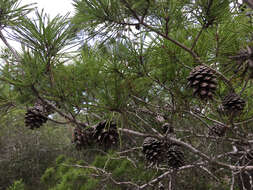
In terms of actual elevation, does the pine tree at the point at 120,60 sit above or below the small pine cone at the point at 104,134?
above

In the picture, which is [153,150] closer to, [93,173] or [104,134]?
[104,134]

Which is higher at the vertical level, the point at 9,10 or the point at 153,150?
the point at 9,10

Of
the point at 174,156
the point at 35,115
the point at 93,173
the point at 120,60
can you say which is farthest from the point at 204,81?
the point at 93,173

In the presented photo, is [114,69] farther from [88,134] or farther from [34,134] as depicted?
[34,134]

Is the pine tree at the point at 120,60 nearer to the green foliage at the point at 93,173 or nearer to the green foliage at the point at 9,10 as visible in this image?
the green foliage at the point at 9,10

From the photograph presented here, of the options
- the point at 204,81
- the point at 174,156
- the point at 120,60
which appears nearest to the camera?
the point at 204,81

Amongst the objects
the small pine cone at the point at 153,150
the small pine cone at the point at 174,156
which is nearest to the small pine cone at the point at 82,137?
the small pine cone at the point at 153,150

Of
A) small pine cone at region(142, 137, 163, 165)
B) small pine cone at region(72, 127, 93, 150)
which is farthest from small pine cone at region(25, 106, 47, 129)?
small pine cone at region(142, 137, 163, 165)

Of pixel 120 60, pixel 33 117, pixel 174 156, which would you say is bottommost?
pixel 174 156

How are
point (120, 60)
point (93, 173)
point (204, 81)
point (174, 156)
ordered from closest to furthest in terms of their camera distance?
point (204, 81), point (120, 60), point (174, 156), point (93, 173)

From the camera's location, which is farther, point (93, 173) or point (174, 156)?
point (93, 173)

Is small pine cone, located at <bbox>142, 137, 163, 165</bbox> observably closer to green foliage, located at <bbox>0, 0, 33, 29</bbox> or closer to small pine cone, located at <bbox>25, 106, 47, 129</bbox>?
small pine cone, located at <bbox>25, 106, 47, 129</bbox>

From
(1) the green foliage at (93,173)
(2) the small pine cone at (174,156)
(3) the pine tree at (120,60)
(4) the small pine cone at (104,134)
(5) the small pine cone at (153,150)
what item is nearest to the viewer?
(3) the pine tree at (120,60)

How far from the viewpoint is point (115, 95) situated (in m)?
0.63
